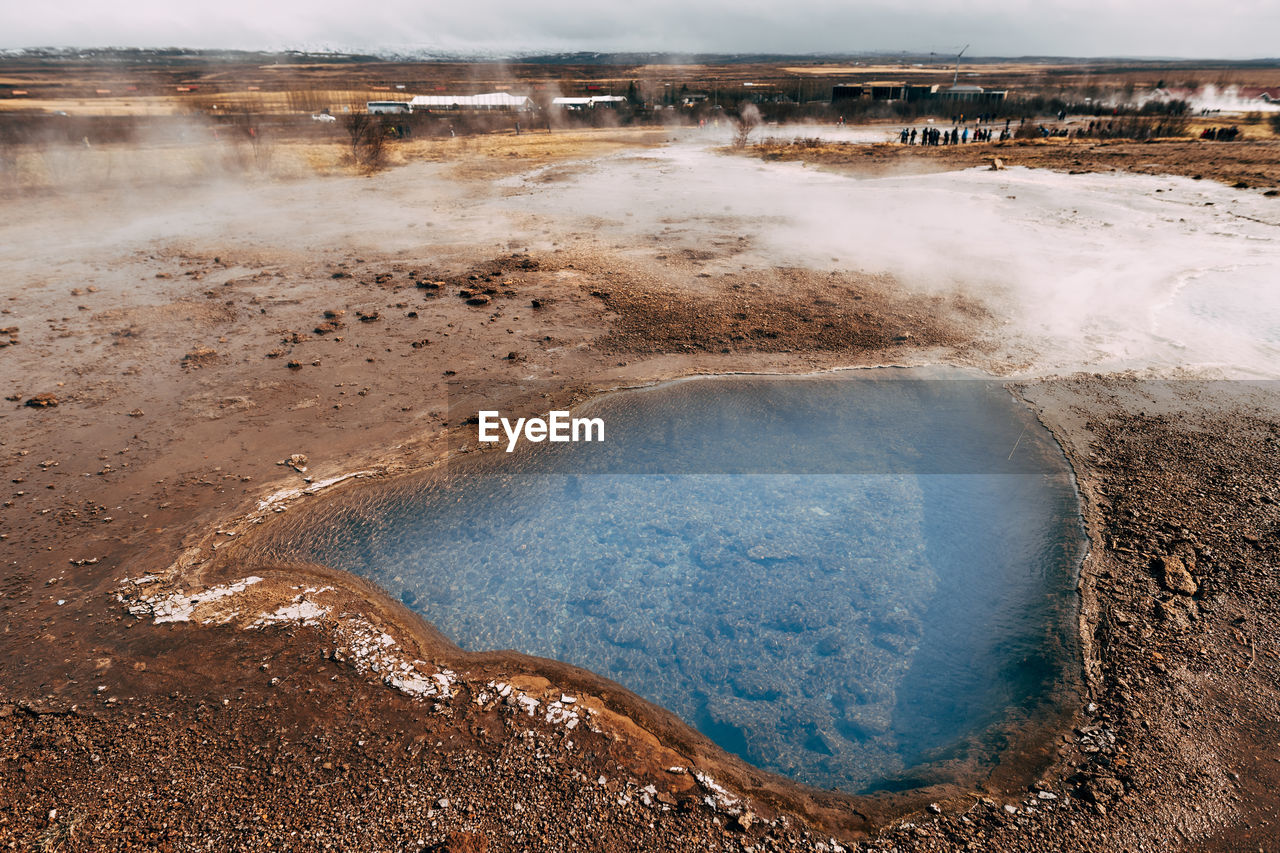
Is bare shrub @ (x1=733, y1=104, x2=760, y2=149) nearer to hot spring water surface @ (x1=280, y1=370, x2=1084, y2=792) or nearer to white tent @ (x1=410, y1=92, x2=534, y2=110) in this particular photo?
white tent @ (x1=410, y1=92, x2=534, y2=110)

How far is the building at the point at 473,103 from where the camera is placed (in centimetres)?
4484

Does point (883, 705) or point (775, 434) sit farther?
point (775, 434)

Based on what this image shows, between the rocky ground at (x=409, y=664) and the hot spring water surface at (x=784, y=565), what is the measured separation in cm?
26

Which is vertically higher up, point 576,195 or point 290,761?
point 576,195

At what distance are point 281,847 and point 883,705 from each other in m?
3.38

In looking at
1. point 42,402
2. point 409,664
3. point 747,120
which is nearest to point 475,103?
point 747,120

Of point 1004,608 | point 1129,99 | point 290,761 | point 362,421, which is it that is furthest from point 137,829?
point 1129,99

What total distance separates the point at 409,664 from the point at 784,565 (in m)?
2.80

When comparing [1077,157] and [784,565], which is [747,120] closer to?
[1077,157]

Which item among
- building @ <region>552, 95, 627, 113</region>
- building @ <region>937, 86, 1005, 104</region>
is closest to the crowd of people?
building @ <region>937, 86, 1005, 104</region>

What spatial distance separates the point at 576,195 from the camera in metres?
17.3

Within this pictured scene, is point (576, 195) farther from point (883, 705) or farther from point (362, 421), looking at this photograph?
point (883, 705)

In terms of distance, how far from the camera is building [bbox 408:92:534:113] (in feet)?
147

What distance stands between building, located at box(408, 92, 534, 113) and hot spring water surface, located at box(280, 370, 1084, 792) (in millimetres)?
44211
